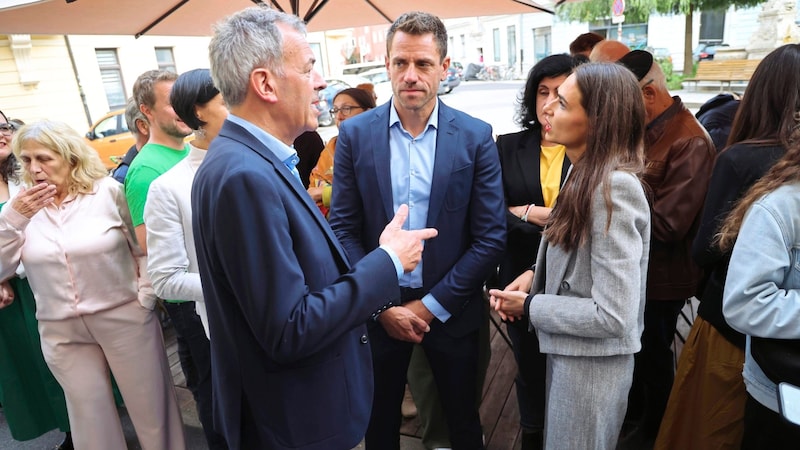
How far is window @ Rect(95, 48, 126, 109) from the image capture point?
15.3 metres

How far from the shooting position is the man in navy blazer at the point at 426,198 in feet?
6.46

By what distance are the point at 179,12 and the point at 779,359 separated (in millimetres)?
4584

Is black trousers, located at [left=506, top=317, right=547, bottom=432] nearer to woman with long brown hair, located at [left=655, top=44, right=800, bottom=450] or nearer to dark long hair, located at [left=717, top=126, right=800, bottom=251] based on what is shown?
woman with long brown hair, located at [left=655, top=44, right=800, bottom=450]

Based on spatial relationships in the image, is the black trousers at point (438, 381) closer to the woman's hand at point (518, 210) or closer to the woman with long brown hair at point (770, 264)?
the woman's hand at point (518, 210)

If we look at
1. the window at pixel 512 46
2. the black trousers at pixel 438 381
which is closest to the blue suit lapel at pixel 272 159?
the black trousers at pixel 438 381

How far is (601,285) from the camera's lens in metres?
1.48

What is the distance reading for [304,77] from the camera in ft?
4.21

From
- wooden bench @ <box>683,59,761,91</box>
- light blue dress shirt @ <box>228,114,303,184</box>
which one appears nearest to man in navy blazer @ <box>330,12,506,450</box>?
light blue dress shirt @ <box>228,114,303,184</box>

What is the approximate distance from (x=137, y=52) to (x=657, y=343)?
18221mm

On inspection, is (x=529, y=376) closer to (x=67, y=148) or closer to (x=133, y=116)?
(x=67, y=148)

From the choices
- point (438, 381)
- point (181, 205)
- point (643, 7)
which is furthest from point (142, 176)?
point (643, 7)

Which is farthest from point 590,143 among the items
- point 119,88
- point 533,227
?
point 119,88

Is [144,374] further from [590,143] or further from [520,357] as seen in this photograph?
[590,143]

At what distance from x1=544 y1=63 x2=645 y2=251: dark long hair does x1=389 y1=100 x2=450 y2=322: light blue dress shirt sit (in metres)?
0.63
